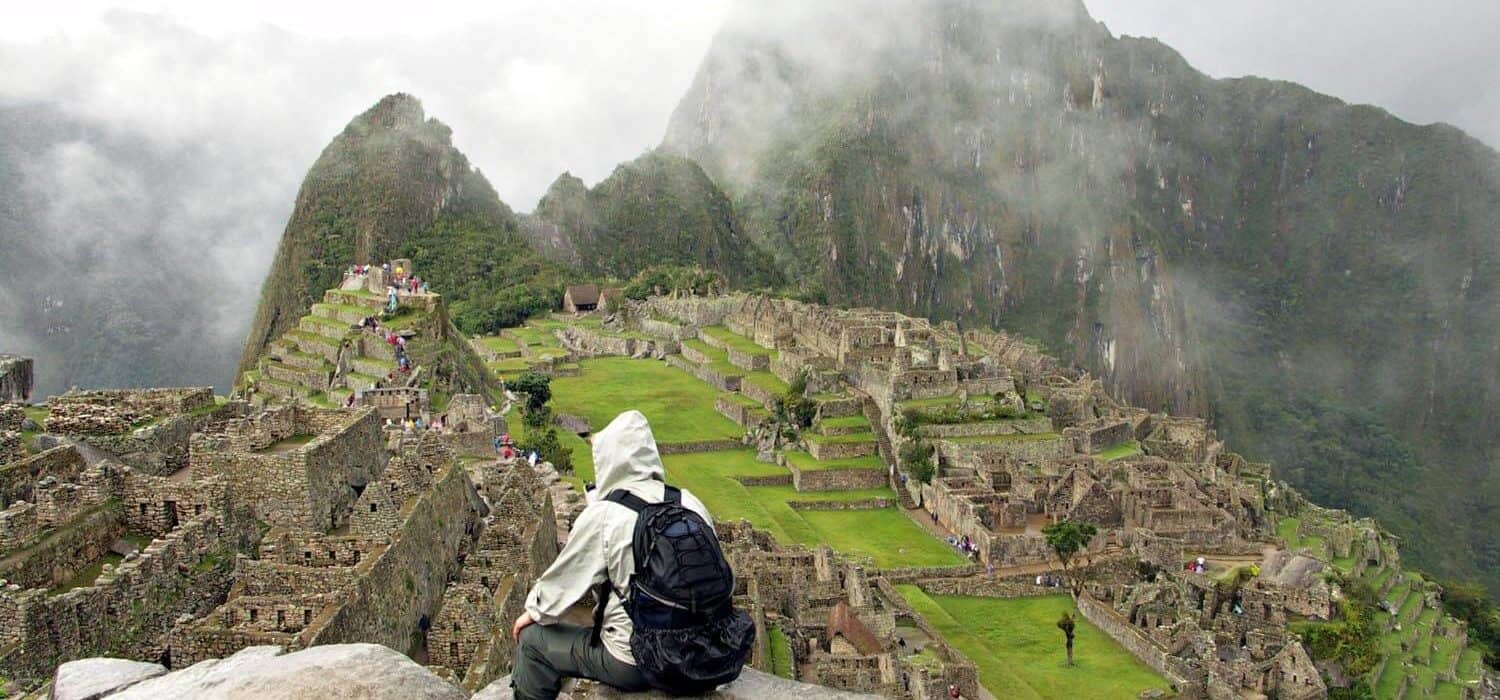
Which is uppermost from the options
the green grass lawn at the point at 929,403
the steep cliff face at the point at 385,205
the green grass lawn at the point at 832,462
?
the steep cliff face at the point at 385,205

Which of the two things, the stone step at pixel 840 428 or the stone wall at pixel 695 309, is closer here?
the stone step at pixel 840 428

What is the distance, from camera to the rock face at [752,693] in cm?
565

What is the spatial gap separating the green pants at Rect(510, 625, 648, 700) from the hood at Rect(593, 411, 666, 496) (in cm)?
71

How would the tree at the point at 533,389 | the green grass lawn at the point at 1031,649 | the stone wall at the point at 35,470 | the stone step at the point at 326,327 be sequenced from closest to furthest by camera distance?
the stone wall at the point at 35,470 < the green grass lawn at the point at 1031,649 < the stone step at the point at 326,327 < the tree at the point at 533,389

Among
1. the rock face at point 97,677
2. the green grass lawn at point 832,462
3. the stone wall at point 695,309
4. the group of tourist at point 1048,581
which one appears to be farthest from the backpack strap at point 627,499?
the stone wall at point 695,309

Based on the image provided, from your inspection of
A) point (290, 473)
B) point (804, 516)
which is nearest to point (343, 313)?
point (804, 516)

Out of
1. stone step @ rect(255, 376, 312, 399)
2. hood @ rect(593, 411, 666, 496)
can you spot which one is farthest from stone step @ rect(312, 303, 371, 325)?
hood @ rect(593, 411, 666, 496)

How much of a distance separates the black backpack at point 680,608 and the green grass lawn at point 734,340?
50451 mm

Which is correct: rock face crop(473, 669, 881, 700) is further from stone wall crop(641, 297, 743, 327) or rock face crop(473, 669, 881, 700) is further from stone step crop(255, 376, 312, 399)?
stone wall crop(641, 297, 743, 327)

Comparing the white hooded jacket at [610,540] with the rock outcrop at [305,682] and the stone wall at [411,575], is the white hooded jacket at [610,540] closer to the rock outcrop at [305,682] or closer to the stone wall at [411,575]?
the rock outcrop at [305,682]

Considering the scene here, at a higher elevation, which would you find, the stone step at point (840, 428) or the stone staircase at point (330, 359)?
the stone staircase at point (330, 359)

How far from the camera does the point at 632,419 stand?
19.8 feet

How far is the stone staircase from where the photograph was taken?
31.3 meters

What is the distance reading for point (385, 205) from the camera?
101375mm
